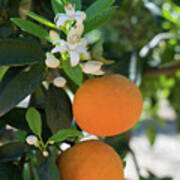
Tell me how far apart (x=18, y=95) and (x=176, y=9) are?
27.4 inches

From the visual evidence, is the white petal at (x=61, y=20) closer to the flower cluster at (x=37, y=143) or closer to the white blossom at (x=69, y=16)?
the white blossom at (x=69, y=16)

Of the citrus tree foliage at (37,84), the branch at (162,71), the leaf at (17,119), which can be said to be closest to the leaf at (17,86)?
the citrus tree foliage at (37,84)

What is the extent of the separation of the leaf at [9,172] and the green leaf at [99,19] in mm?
229

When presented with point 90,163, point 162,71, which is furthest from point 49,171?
Answer: point 162,71

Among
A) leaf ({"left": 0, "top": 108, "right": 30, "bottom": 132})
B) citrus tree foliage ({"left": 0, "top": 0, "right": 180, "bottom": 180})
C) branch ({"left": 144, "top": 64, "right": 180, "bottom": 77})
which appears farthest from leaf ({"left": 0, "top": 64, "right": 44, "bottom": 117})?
branch ({"left": 144, "top": 64, "right": 180, "bottom": 77})

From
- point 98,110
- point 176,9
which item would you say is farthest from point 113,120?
point 176,9

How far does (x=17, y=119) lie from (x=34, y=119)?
0.07 metres

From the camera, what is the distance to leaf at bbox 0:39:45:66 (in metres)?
0.44

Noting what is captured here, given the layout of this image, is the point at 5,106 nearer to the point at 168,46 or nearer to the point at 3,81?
the point at 3,81

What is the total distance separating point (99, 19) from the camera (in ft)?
1.43

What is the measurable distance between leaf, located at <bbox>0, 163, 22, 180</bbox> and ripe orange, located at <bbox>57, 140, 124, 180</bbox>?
7 cm

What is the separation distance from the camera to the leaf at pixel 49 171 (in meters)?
0.43

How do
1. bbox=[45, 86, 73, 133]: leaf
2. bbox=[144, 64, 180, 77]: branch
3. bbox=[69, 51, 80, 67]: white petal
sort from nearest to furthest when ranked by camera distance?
bbox=[69, 51, 80, 67]: white petal
bbox=[45, 86, 73, 133]: leaf
bbox=[144, 64, 180, 77]: branch

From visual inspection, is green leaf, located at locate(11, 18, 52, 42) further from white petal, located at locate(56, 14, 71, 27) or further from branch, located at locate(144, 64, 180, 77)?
branch, located at locate(144, 64, 180, 77)
